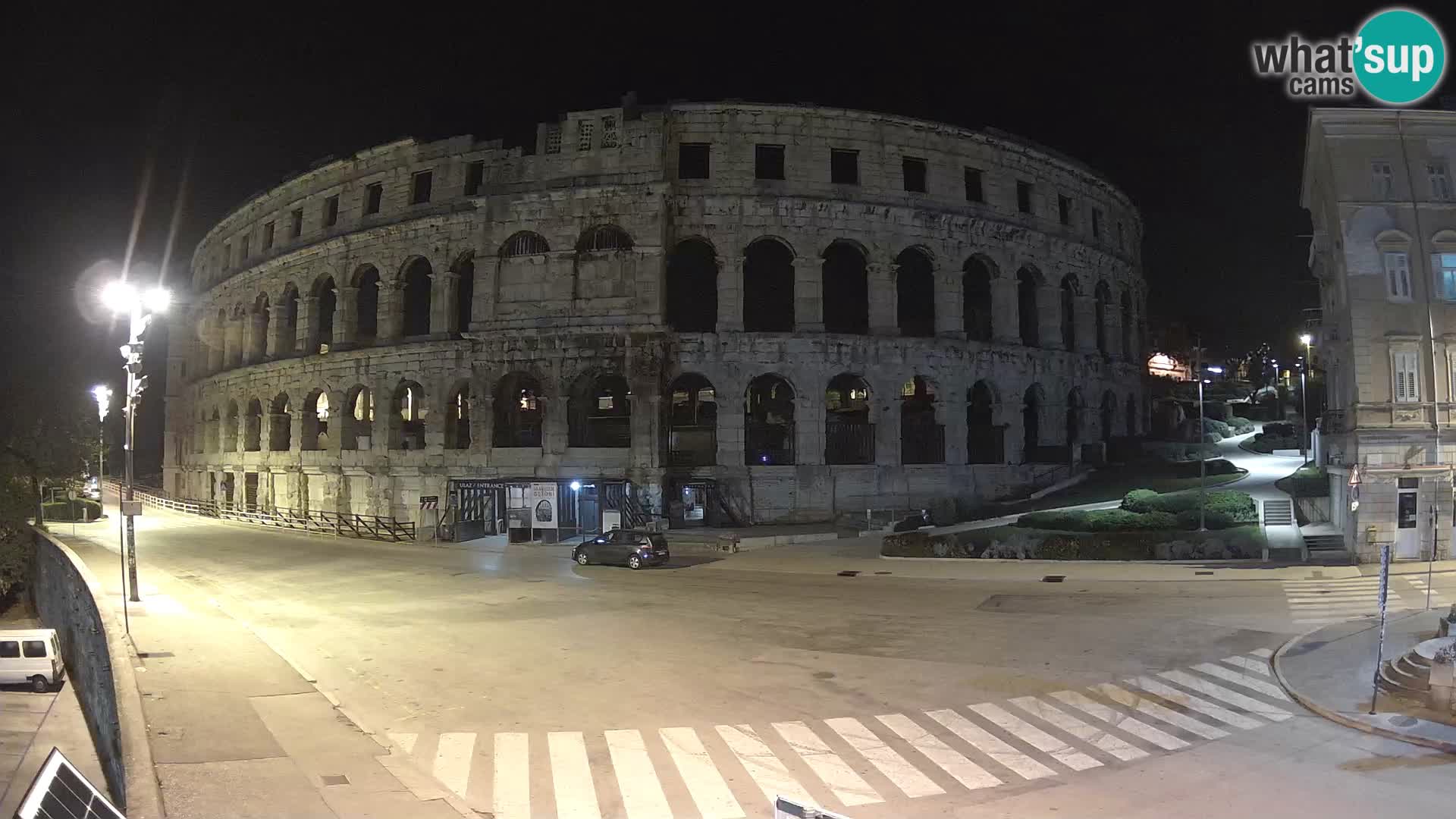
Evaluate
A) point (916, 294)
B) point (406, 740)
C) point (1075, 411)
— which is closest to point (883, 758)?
point (406, 740)

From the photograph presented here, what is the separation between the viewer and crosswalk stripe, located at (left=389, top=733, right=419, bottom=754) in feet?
37.0

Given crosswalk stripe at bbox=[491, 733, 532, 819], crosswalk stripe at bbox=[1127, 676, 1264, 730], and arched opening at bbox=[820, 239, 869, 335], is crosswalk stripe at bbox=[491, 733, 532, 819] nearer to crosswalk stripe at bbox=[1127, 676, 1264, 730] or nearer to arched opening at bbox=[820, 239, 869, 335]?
crosswalk stripe at bbox=[1127, 676, 1264, 730]

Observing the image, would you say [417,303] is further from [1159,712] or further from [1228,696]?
[1228,696]

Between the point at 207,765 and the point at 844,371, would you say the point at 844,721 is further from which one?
the point at 844,371

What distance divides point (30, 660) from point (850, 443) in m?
32.1

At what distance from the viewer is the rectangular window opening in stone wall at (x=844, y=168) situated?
4328 centimetres

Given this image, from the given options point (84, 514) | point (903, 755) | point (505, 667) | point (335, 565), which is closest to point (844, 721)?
point (903, 755)

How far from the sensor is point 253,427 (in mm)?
57438

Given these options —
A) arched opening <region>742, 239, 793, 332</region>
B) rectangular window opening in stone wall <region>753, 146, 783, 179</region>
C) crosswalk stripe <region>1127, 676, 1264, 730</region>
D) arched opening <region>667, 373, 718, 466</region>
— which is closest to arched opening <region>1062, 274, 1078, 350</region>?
arched opening <region>742, 239, 793, 332</region>

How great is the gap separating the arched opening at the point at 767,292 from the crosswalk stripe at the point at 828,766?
37.8 meters

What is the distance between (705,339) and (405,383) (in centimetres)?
1796

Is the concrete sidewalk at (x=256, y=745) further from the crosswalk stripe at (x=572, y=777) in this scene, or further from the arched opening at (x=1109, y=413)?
the arched opening at (x=1109, y=413)

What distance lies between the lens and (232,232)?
197 ft

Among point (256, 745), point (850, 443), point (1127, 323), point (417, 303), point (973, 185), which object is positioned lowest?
point (256, 745)
